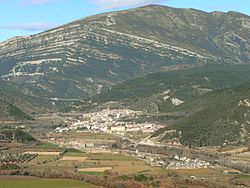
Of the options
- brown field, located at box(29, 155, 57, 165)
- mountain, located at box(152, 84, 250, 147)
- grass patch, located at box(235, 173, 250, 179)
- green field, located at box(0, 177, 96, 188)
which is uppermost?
mountain, located at box(152, 84, 250, 147)

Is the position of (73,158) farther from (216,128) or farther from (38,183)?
(216,128)

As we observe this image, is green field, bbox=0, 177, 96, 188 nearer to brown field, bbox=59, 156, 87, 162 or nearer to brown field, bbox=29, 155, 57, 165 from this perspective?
brown field, bbox=29, 155, 57, 165

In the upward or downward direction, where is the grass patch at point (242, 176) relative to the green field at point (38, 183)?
downward

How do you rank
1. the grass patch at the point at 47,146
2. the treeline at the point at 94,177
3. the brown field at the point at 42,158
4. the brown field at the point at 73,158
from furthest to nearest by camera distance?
the grass patch at the point at 47,146
the brown field at the point at 73,158
the brown field at the point at 42,158
the treeline at the point at 94,177

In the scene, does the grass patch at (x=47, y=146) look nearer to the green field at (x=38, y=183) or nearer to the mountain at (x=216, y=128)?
the mountain at (x=216, y=128)

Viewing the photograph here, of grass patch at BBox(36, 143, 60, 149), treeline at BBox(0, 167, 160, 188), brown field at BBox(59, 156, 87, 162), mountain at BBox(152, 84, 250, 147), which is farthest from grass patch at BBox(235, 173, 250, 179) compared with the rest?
grass patch at BBox(36, 143, 60, 149)

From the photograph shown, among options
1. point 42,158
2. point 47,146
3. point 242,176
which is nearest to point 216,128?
point 47,146

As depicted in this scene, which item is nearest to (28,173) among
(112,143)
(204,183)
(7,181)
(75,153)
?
(7,181)

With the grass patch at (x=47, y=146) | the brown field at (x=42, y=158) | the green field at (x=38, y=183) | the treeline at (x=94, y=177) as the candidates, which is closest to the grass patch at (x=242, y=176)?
the treeline at (x=94, y=177)
